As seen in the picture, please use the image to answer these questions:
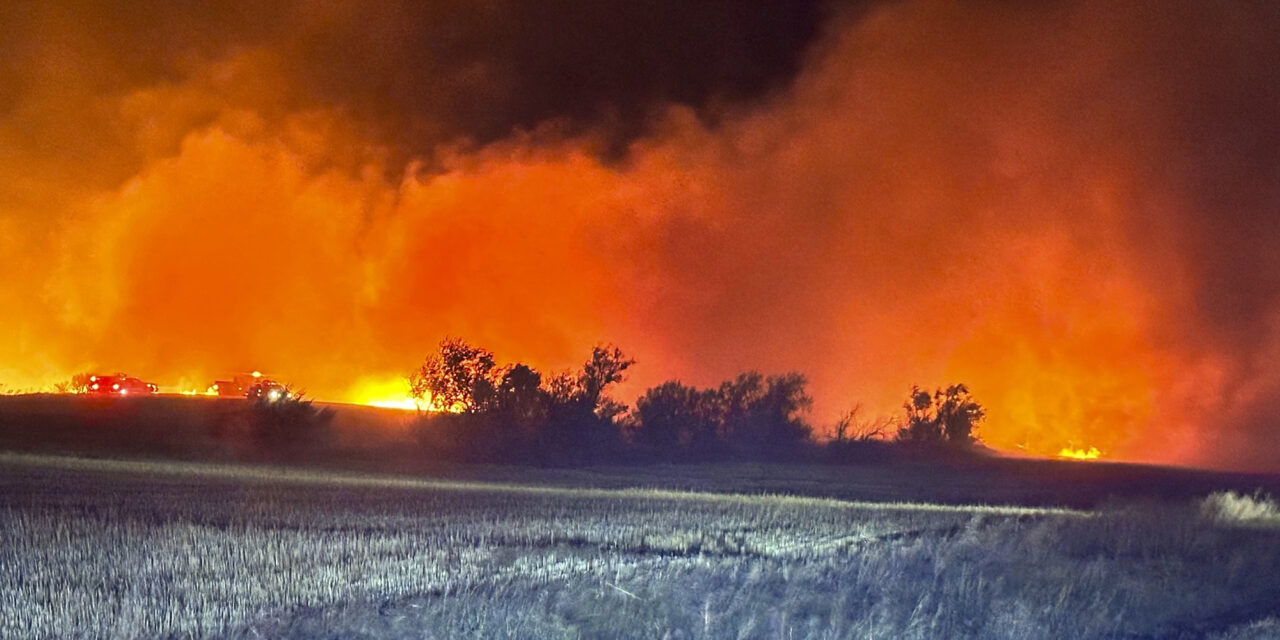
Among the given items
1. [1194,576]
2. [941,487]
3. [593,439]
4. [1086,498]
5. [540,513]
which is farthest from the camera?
[593,439]

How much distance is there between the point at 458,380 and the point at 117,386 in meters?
23.8

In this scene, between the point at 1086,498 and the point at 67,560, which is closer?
the point at 67,560

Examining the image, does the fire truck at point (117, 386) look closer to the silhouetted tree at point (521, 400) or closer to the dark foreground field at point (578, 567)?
the silhouetted tree at point (521, 400)

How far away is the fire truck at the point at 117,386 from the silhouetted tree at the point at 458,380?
1923 cm

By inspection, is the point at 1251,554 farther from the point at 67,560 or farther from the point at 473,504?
the point at 67,560

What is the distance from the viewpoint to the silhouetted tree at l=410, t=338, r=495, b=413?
2030 inches

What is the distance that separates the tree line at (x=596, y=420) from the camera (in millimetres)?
50688

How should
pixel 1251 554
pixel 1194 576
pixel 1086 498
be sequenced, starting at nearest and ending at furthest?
pixel 1194 576, pixel 1251 554, pixel 1086 498

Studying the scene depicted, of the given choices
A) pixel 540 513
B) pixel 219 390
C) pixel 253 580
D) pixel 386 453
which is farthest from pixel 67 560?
pixel 219 390

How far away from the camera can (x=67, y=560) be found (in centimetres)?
1591

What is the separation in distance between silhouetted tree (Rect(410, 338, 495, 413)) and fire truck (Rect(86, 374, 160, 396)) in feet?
63.1

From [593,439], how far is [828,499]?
64.4 ft

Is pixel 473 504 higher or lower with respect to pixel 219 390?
lower

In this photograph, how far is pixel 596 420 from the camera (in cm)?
5291
